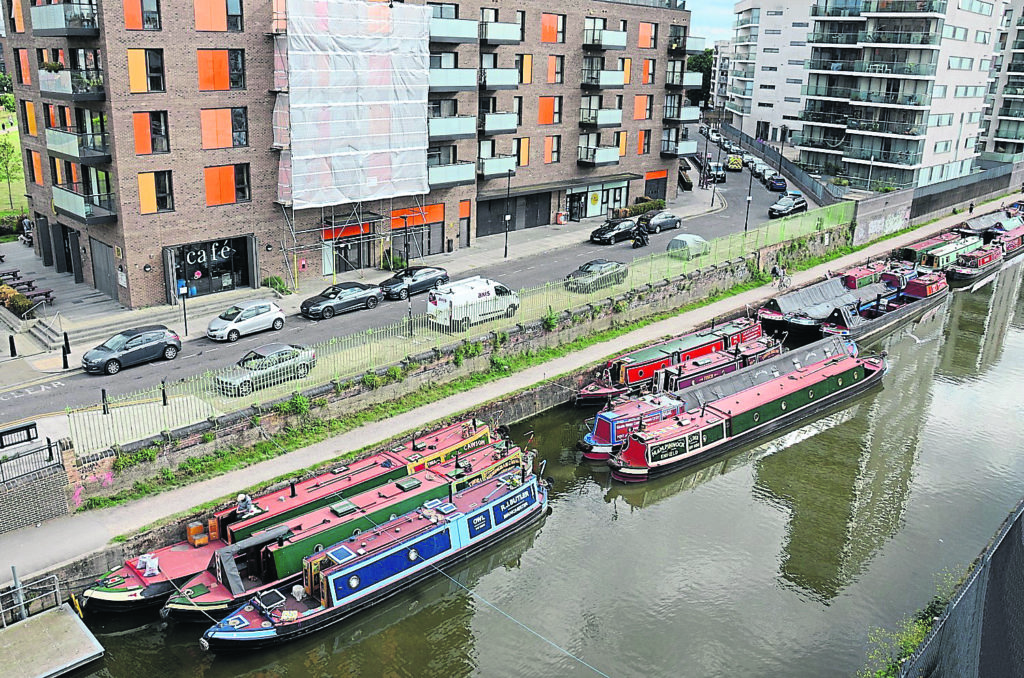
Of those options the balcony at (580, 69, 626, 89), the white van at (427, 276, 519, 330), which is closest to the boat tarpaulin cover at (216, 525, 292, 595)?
the white van at (427, 276, 519, 330)

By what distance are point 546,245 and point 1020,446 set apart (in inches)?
1157

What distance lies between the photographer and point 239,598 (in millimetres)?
24016

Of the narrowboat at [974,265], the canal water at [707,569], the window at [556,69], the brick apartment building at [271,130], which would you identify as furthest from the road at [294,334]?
the narrowboat at [974,265]

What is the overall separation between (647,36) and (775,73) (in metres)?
41.0

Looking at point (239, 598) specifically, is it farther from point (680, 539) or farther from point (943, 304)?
point (943, 304)

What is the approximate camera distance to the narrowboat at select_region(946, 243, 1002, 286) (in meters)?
61.8

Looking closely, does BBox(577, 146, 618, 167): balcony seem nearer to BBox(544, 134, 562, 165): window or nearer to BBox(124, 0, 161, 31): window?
BBox(544, 134, 562, 165): window

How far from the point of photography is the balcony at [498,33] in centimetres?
5378

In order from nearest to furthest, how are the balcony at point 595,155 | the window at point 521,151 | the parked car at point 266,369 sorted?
the parked car at point 266,369, the window at point 521,151, the balcony at point 595,155

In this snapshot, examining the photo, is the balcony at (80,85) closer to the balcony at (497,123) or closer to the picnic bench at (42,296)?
the picnic bench at (42,296)

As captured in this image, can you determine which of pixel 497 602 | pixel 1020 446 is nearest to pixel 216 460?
pixel 497 602

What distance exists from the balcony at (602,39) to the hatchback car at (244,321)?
31.5 m

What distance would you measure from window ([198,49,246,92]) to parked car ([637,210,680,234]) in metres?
27.7

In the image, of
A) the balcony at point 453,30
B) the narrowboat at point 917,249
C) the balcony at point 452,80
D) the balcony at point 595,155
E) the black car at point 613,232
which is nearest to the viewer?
the balcony at point 453,30
